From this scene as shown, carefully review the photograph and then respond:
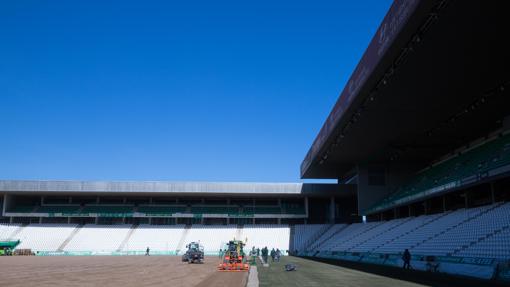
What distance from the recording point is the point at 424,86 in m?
26.8

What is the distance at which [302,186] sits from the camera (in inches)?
2357

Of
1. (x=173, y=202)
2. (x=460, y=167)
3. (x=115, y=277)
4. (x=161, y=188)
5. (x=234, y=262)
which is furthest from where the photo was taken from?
(x=173, y=202)

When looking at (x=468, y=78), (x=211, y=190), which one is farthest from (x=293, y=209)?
(x=468, y=78)

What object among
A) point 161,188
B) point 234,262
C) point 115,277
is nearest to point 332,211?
point 161,188

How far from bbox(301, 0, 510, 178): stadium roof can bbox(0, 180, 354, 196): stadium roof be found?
15246 mm

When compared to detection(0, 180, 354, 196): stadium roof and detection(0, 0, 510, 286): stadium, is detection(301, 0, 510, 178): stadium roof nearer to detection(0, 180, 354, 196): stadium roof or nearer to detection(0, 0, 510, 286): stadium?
detection(0, 0, 510, 286): stadium

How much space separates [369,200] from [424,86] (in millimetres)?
24930

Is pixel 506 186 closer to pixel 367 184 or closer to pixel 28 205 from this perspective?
pixel 367 184

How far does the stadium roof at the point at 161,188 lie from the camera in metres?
58.9

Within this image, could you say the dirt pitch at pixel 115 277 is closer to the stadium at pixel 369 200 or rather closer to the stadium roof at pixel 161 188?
the stadium at pixel 369 200

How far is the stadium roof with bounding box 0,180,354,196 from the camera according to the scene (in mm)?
58906

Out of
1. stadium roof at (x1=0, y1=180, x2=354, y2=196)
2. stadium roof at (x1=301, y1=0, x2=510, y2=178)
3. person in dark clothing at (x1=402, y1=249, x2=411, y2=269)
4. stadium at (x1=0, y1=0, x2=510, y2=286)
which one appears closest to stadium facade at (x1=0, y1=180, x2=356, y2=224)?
stadium roof at (x1=0, y1=180, x2=354, y2=196)

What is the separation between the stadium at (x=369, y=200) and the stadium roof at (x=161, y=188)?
14 cm

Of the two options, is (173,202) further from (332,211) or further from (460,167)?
(460,167)
